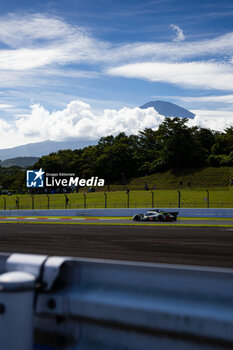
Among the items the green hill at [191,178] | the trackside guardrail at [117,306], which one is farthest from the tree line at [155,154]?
the trackside guardrail at [117,306]

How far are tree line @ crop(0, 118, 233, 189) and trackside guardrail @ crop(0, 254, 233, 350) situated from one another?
95299 millimetres

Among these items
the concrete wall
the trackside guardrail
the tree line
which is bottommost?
the concrete wall

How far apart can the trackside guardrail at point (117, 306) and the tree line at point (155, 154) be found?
95.3 m

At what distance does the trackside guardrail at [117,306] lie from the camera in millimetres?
2807

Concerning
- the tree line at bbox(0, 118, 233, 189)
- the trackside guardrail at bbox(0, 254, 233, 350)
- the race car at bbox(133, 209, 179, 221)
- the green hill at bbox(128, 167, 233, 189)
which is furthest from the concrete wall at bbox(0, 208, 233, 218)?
the tree line at bbox(0, 118, 233, 189)

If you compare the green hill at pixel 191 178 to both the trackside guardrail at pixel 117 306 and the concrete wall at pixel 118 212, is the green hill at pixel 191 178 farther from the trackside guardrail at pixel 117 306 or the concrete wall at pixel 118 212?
the trackside guardrail at pixel 117 306

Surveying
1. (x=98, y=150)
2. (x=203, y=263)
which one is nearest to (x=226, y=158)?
(x=98, y=150)

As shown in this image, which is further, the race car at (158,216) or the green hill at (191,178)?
the green hill at (191,178)

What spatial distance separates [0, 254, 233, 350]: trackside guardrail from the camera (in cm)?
281

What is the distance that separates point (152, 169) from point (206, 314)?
356 feet

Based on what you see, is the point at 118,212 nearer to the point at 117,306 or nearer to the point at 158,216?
the point at 158,216

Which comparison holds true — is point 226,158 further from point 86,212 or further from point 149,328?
point 149,328

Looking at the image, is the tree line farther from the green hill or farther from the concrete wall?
the concrete wall

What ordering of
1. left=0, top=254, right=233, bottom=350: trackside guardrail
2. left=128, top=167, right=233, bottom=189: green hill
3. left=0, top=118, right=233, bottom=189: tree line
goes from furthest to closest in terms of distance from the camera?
left=0, top=118, right=233, bottom=189: tree line → left=128, top=167, right=233, bottom=189: green hill → left=0, top=254, right=233, bottom=350: trackside guardrail
